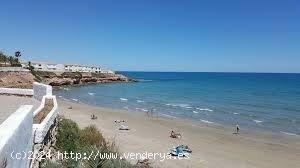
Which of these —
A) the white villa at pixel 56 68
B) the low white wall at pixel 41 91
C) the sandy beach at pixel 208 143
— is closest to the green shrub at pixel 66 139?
the low white wall at pixel 41 91

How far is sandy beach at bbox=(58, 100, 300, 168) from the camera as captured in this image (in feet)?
72.2

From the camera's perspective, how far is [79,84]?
97.6 m

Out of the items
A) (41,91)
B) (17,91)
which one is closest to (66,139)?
(41,91)

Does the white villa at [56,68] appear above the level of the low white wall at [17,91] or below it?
below

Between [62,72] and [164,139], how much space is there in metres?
76.8

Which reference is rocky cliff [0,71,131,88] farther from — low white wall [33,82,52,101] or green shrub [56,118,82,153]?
green shrub [56,118,82,153]

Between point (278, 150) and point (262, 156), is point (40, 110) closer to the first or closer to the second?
point (262, 156)

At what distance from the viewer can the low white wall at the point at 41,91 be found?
18.3 meters

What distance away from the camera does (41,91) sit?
19188 millimetres

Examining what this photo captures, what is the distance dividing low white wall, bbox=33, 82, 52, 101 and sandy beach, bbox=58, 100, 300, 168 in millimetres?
5424

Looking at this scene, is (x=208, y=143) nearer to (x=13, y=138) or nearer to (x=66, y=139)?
(x=66, y=139)

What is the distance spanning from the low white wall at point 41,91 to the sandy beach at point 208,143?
542 centimetres

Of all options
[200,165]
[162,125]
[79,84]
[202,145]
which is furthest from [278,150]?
[79,84]

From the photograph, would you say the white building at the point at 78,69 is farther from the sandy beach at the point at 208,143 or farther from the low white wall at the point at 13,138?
the low white wall at the point at 13,138
